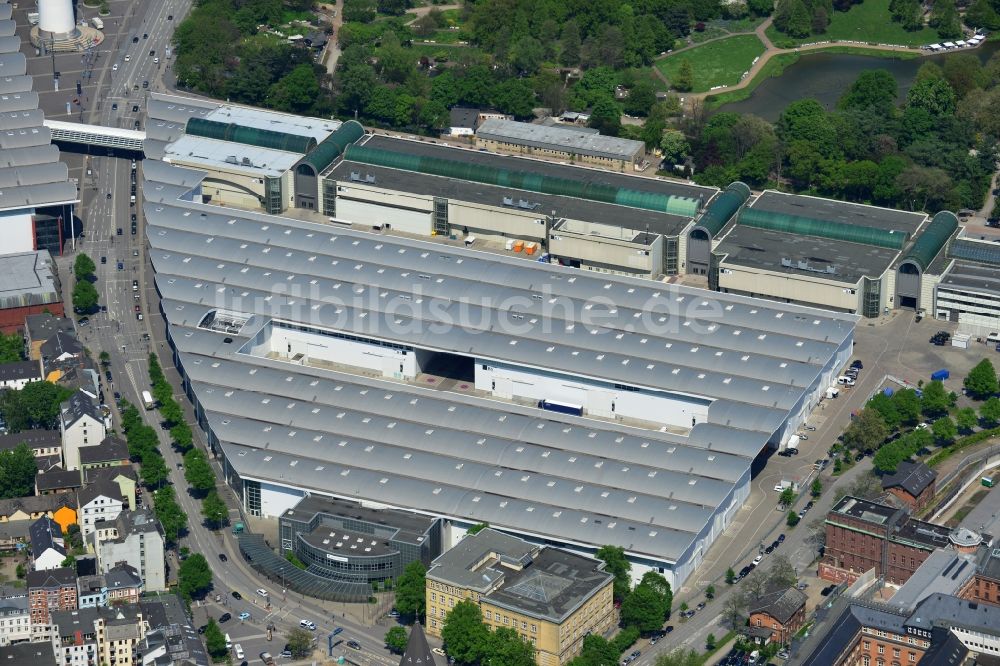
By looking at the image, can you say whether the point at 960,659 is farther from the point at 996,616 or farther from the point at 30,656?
the point at 30,656

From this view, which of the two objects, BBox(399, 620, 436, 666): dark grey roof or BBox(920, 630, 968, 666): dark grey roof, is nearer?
BBox(920, 630, 968, 666): dark grey roof

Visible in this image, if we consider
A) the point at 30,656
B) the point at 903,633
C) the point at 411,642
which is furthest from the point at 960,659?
the point at 30,656

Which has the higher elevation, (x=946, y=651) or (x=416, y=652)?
(x=946, y=651)

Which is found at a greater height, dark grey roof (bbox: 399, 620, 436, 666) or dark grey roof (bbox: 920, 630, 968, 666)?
dark grey roof (bbox: 920, 630, 968, 666)

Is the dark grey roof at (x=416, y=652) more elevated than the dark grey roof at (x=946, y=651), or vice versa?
the dark grey roof at (x=946, y=651)

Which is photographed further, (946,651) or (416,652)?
(416,652)

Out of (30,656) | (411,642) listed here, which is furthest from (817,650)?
(30,656)

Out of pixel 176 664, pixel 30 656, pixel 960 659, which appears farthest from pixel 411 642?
pixel 960 659

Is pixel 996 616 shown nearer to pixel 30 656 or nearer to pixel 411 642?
pixel 411 642

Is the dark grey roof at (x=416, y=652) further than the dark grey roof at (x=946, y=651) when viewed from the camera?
Yes
